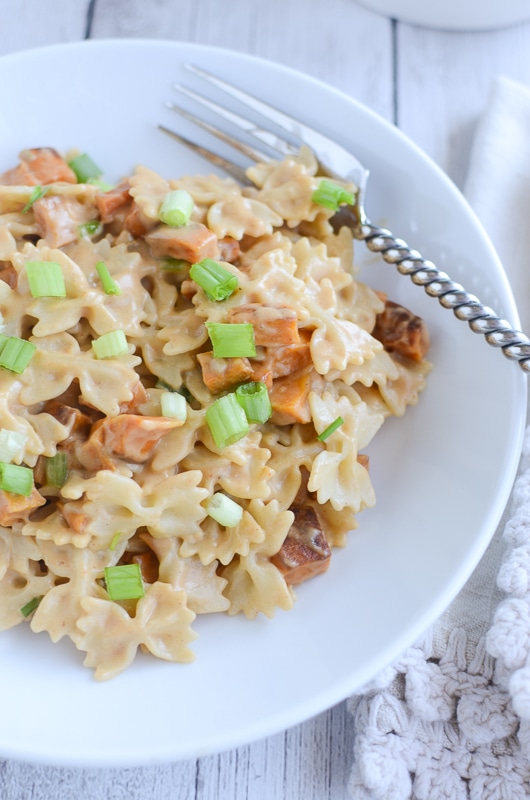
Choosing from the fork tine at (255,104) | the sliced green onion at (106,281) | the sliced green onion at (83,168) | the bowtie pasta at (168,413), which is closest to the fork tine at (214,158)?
the fork tine at (255,104)

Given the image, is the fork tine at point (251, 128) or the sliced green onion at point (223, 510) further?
the fork tine at point (251, 128)

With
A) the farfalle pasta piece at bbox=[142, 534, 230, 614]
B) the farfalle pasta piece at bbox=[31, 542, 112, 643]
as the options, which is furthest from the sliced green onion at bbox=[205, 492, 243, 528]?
the farfalle pasta piece at bbox=[31, 542, 112, 643]

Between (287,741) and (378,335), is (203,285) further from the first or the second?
(287,741)

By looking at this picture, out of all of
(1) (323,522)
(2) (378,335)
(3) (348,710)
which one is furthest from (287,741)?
(2) (378,335)

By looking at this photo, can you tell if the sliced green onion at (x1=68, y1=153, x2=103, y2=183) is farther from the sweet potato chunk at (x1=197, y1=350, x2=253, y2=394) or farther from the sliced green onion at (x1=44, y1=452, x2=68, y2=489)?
the sliced green onion at (x1=44, y1=452, x2=68, y2=489)

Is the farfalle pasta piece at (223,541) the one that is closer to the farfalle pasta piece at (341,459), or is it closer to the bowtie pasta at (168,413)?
the bowtie pasta at (168,413)

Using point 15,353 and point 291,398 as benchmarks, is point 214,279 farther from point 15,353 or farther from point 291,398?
point 15,353
